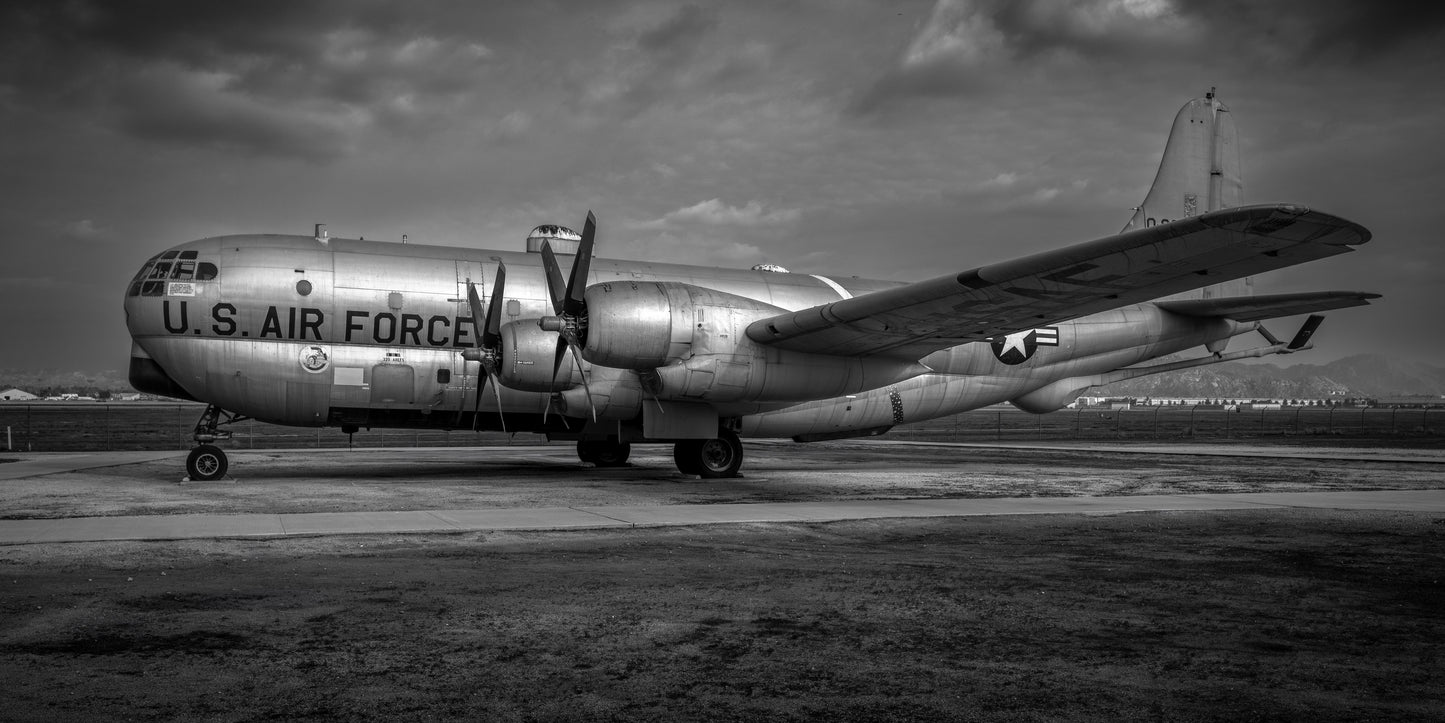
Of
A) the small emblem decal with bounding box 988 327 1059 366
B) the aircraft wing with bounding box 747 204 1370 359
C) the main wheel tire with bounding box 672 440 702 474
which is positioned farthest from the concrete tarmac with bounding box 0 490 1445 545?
the small emblem decal with bounding box 988 327 1059 366

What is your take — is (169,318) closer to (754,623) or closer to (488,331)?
(488,331)

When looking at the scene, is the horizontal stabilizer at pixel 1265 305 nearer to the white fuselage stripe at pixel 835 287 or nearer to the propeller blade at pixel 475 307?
the white fuselage stripe at pixel 835 287

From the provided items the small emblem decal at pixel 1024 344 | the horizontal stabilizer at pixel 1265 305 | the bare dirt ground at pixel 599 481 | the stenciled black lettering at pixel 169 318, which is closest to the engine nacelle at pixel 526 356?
the bare dirt ground at pixel 599 481

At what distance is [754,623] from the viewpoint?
7309 millimetres

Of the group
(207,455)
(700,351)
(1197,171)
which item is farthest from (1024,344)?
(207,455)

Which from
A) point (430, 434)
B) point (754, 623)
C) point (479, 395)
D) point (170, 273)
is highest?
point (170, 273)

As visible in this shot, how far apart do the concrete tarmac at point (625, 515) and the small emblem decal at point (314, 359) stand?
6.20 m

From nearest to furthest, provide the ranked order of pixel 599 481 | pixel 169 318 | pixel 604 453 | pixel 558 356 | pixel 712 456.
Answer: pixel 558 356 < pixel 169 318 < pixel 599 481 < pixel 712 456 < pixel 604 453

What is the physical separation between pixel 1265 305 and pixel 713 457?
12522mm

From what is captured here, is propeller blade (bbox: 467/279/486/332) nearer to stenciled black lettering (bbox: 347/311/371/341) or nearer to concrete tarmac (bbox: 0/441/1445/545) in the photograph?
stenciled black lettering (bbox: 347/311/371/341)

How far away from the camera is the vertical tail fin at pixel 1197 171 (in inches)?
1041

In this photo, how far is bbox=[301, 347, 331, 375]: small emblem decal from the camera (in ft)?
63.8

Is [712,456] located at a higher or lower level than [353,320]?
lower

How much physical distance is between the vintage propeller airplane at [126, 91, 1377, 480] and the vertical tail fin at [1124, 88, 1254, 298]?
3342mm
